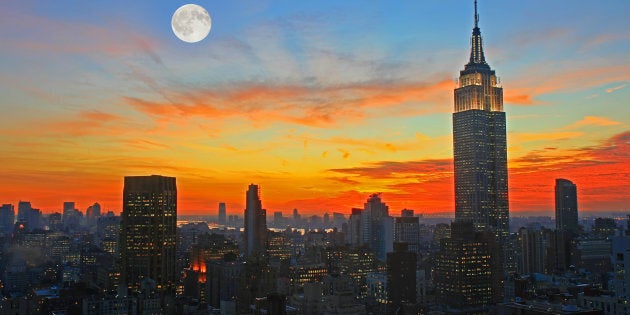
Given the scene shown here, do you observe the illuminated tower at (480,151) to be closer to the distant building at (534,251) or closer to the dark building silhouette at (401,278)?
the distant building at (534,251)

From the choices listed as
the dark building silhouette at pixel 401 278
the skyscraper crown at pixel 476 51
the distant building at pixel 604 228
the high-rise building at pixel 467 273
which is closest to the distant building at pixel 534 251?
the distant building at pixel 604 228

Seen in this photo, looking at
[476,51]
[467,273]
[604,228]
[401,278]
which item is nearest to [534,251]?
[604,228]

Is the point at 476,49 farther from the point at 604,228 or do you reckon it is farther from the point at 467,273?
the point at 467,273

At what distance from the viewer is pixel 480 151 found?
183m

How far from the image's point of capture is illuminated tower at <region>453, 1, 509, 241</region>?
7072 inches

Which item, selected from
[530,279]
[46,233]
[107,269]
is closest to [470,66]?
[530,279]

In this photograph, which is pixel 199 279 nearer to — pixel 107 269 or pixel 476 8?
pixel 107 269

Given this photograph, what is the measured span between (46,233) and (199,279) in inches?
3372

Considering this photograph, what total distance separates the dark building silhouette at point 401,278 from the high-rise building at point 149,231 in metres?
40.6

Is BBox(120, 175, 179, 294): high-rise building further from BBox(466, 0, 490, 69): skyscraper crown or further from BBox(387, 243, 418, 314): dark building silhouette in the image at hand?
BBox(466, 0, 490, 69): skyscraper crown

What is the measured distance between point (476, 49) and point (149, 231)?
132401 millimetres

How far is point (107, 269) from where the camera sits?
11706cm

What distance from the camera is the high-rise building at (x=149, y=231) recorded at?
351 ft

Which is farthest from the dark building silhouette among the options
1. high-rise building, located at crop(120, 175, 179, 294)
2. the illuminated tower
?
the illuminated tower
